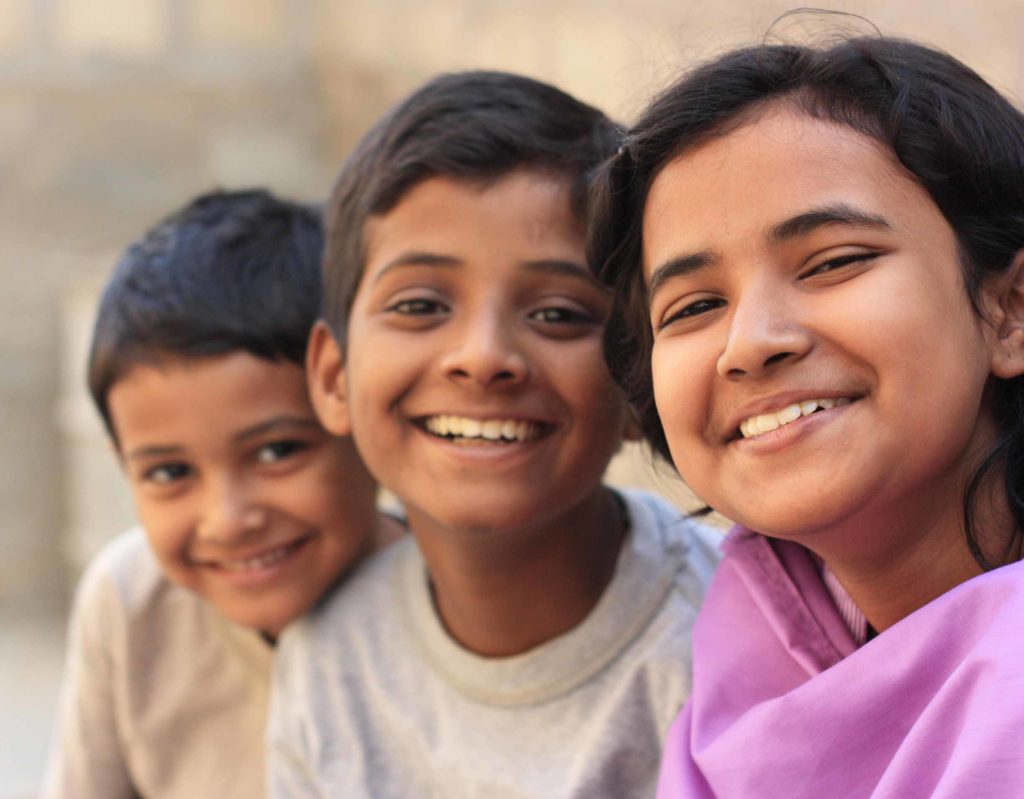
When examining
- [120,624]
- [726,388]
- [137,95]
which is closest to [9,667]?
[137,95]

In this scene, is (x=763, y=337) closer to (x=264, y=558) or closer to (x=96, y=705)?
(x=264, y=558)

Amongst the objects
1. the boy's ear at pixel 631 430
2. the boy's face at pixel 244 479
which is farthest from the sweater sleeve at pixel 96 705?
the boy's ear at pixel 631 430

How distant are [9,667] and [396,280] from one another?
370cm

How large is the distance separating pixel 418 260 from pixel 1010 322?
71 cm

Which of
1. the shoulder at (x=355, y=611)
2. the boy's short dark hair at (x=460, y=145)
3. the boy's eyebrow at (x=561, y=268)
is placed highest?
the boy's short dark hair at (x=460, y=145)

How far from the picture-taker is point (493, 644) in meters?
1.85

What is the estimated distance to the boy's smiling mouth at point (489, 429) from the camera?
167 centimetres

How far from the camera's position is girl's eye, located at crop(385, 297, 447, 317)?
169 centimetres

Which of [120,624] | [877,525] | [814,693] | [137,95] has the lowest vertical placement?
[120,624]

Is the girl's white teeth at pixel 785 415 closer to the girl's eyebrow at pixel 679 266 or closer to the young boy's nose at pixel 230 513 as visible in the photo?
the girl's eyebrow at pixel 679 266

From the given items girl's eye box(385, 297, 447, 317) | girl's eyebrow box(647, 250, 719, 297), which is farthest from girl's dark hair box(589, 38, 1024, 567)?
girl's eye box(385, 297, 447, 317)

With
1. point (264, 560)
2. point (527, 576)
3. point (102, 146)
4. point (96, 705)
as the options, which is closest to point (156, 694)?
point (96, 705)

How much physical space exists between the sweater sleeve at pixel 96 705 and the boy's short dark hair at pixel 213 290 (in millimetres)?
309

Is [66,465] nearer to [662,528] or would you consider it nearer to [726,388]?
[662,528]
